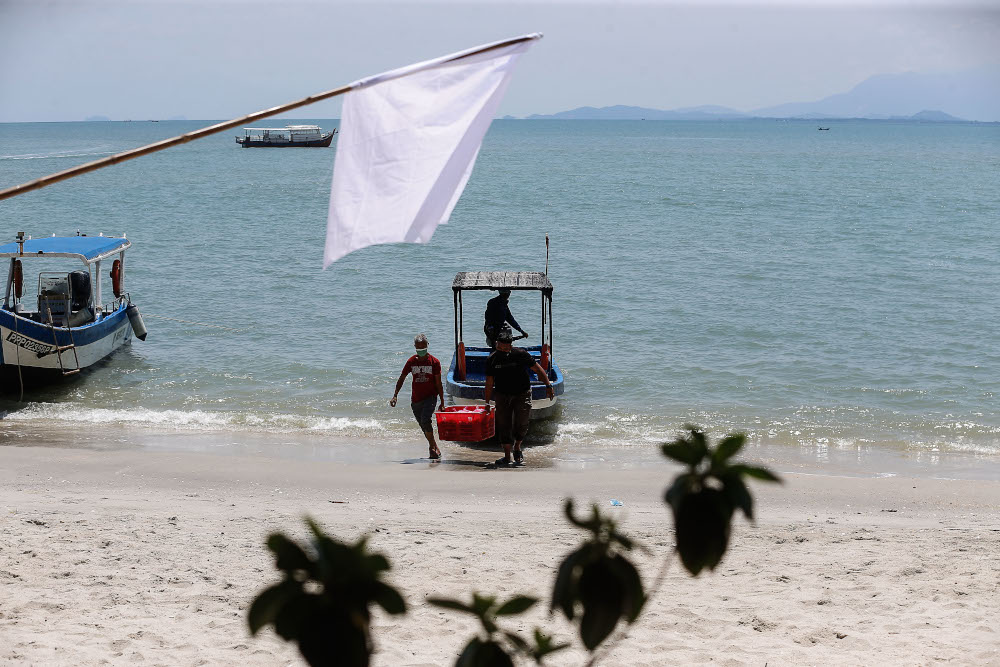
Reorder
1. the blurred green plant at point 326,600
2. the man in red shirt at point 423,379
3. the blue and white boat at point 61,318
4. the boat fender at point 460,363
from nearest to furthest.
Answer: the blurred green plant at point 326,600 < the man in red shirt at point 423,379 < the boat fender at point 460,363 < the blue and white boat at point 61,318

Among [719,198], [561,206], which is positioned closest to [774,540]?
[561,206]

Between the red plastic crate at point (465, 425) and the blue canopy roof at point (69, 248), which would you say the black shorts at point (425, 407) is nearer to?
the red plastic crate at point (465, 425)

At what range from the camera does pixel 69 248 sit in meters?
16.7

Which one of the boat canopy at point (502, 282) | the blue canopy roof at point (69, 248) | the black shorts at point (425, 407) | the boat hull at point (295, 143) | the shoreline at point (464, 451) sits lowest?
the shoreline at point (464, 451)

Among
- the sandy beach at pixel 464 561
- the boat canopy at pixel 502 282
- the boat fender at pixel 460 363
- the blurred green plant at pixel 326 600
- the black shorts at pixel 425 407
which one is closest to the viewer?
the blurred green plant at pixel 326 600

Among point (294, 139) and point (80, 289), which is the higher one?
point (294, 139)

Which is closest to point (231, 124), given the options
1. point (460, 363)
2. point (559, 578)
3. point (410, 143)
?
point (410, 143)

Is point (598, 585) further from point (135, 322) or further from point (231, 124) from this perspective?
point (135, 322)

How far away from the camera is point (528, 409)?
1204 centimetres

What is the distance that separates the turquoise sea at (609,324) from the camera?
15.1 m

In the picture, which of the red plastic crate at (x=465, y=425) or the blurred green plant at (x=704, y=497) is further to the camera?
the red plastic crate at (x=465, y=425)

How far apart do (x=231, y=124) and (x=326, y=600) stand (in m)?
2.39

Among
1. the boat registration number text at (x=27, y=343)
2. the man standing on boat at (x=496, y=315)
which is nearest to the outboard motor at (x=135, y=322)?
the boat registration number text at (x=27, y=343)

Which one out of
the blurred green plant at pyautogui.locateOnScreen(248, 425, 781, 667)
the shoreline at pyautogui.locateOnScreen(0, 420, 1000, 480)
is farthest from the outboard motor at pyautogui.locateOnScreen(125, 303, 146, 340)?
the blurred green plant at pyautogui.locateOnScreen(248, 425, 781, 667)
